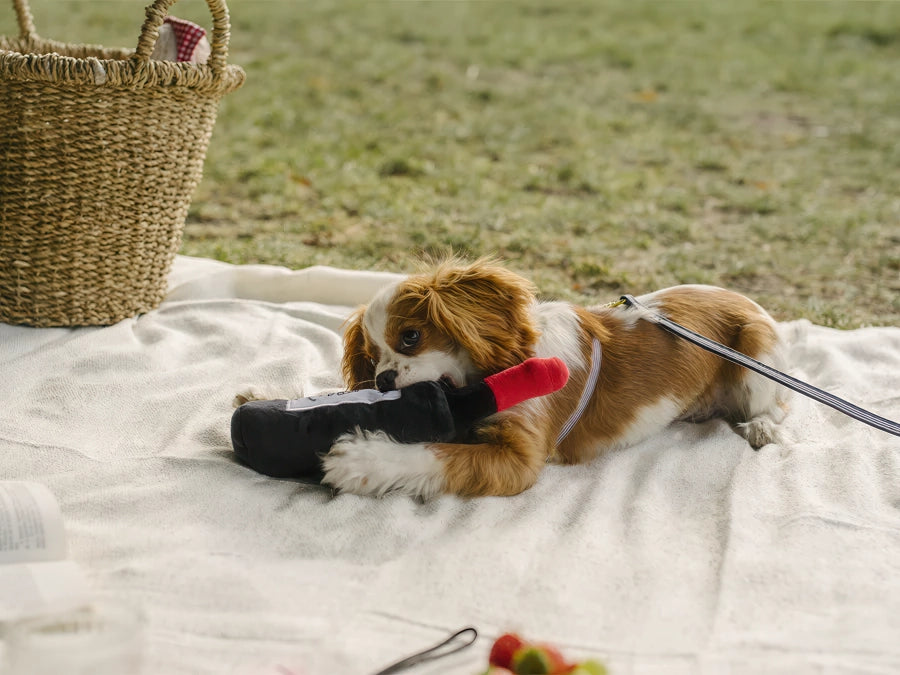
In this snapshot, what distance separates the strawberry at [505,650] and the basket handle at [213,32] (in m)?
2.63

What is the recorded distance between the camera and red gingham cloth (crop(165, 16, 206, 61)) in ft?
12.4

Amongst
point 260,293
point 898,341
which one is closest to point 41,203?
point 260,293

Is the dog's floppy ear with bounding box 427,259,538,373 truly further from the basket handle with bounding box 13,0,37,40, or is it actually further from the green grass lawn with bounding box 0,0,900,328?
the basket handle with bounding box 13,0,37,40

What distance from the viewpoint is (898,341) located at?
396 centimetres

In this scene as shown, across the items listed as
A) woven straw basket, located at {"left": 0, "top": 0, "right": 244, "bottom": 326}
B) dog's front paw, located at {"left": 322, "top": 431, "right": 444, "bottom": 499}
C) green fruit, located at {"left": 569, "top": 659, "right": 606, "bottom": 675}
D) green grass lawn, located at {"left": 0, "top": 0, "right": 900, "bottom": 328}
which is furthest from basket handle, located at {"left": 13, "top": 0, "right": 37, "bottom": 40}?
green fruit, located at {"left": 569, "top": 659, "right": 606, "bottom": 675}

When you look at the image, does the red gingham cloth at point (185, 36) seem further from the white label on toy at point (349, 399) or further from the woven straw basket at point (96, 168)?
the white label on toy at point (349, 399)

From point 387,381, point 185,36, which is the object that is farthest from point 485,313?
point 185,36

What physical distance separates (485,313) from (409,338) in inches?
9.5

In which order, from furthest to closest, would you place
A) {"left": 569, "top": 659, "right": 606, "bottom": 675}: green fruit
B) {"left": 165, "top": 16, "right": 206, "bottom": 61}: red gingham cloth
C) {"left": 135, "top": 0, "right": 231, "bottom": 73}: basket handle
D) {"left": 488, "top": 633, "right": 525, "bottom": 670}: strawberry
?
1. {"left": 165, "top": 16, "right": 206, "bottom": 61}: red gingham cloth
2. {"left": 135, "top": 0, "right": 231, "bottom": 73}: basket handle
3. {"left": 488, "top": 633, "right": 525, "bottom": 670}: strawberry
4. {"left": 569, "top": 659, "right": 606, "bottom": 675}: green fruit

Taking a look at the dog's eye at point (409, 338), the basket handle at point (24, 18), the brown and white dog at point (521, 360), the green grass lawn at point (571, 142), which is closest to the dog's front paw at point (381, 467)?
the brown and white dog at point (521, 360)

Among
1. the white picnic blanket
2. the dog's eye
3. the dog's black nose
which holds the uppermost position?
the dog's eye

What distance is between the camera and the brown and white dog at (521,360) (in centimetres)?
256

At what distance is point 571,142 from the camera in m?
7.74

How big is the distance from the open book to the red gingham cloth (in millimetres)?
2165
